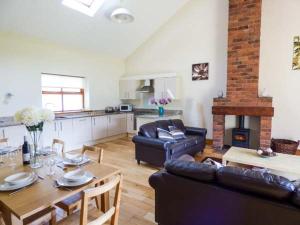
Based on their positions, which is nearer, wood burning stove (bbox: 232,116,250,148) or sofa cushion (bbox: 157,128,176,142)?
sofa cushion (bbox: 157,128,176,142)

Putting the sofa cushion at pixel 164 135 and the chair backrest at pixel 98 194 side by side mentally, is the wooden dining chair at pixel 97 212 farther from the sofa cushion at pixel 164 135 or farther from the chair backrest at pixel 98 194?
the sofa cushion at pixel 164 135

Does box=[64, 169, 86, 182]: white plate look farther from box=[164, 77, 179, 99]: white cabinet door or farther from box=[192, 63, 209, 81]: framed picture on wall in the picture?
box=[192, 63, 209, 81]: framed picture on wall

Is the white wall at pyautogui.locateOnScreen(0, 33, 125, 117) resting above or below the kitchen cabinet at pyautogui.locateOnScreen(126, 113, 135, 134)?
above

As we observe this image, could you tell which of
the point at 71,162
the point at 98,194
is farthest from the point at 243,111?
the point at 98,194

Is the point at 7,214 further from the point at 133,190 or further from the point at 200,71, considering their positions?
the point at 200,71

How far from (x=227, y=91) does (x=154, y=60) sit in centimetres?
261

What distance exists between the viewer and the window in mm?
5000

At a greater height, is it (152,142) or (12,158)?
(12,158)

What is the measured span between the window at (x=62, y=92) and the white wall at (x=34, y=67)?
0.21 meters

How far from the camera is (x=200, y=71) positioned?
549cm

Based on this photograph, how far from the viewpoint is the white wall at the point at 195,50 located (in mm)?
5168

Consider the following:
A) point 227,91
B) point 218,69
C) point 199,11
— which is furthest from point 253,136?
point 199,11

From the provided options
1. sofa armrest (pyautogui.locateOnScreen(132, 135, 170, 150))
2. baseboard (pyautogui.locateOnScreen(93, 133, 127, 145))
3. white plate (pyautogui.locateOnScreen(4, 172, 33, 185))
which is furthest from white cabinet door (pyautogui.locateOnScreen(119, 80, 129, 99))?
white plate (pyautogui.locateOnScreen(4, 172, 33, 185))

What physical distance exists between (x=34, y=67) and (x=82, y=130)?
6.08 feet
